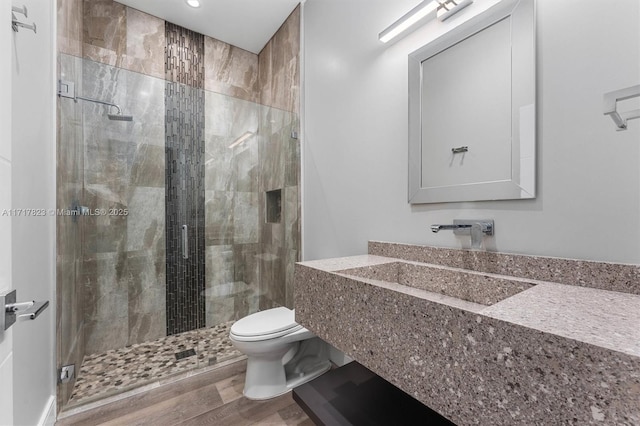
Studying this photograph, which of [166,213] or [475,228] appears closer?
[475,228]

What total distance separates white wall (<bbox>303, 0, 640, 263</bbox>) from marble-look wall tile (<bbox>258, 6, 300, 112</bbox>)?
0.20m

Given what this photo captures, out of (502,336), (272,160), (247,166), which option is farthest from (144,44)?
(502,336)

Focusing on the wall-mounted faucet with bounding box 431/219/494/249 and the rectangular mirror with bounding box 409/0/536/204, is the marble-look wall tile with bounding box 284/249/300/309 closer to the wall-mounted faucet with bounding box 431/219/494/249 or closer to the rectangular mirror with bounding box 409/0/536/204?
the rectangular mirror with bounding box 409/0/536/204

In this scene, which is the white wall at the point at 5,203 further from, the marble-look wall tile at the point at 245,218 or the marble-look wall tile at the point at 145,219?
the marble-look wall tile at the point at 245,218

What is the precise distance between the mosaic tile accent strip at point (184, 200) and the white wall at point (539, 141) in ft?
3.39

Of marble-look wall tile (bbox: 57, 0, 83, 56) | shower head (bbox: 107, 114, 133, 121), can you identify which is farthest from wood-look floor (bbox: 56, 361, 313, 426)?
marble-look wall tile (bbox: 57, 0, 83, 56)

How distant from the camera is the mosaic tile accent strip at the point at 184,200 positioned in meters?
2.27

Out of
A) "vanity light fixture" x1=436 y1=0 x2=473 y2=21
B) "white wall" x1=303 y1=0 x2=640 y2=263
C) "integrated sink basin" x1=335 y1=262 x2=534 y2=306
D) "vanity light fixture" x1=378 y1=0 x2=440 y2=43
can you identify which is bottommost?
"integrated sink basin" x1=335 y1=262 x2=534 y2=306

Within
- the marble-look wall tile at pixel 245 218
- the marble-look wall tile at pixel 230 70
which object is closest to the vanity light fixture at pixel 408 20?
the marble-look wall tile at pixel 245 218

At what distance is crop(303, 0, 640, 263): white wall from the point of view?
833mm

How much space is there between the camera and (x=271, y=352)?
5.31 feet

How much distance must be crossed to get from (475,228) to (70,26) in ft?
8.93

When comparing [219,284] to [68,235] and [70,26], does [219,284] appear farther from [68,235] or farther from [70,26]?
[70,26]

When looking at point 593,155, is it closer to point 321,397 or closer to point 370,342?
point 370,342
